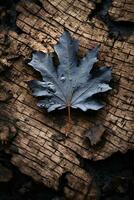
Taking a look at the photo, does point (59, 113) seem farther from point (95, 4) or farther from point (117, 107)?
point (95, 4)

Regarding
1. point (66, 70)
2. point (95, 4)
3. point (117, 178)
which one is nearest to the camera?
point (117, 178)

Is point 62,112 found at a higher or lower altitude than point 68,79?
lower

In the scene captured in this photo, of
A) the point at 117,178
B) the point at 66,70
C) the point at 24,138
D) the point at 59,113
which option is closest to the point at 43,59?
the point at 66,70
